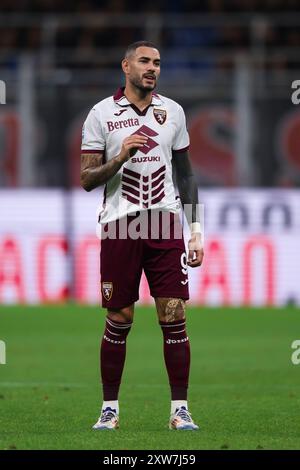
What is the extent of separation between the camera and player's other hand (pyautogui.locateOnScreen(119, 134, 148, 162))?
7625 mm

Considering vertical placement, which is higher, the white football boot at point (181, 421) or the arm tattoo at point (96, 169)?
the arm tattoo at point (96, 169)

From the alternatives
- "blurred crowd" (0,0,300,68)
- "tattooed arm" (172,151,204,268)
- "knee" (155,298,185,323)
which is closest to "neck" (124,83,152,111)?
"tattooed arm" (172,151,204,268)

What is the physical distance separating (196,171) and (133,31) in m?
2.97

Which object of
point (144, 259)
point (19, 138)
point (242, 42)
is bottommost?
point (144, 259)

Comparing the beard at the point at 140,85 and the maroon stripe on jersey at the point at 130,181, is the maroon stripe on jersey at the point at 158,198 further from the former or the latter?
the beard at the point at 140,85

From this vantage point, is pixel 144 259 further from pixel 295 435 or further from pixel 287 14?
pixel 287 14

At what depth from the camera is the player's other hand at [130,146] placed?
25.0ft

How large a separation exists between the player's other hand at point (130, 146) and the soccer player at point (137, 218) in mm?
175

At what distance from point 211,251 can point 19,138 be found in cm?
335

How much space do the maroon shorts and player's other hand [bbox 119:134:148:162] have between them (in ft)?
1.54

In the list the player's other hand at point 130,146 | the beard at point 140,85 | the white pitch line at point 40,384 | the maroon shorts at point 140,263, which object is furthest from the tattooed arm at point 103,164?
the white pitch line at point 40,384

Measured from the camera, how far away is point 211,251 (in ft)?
60.2
